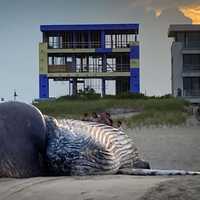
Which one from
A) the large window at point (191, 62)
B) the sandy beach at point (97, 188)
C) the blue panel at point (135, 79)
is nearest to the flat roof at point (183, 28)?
the large window at point (191, 62)

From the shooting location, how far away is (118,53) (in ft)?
236

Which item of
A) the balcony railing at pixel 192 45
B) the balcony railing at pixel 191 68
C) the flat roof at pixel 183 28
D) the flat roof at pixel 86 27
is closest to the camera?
the flat roof at pixel 86 27

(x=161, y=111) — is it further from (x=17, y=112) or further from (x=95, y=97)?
(x=17, y=112)

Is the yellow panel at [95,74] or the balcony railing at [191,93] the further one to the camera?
the balcony railing at [191,93]

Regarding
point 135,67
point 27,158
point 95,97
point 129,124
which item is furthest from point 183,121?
point 27,158

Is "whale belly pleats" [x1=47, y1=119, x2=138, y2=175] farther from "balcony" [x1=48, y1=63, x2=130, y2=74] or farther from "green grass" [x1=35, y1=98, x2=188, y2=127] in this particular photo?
"balcony" [x1=48, y1=63, x2=130, y2=74]

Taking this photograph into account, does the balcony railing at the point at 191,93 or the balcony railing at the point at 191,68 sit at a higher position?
the balcony railing at the point at 191,68

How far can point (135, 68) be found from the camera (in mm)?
70812

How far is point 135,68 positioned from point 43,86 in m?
10.5

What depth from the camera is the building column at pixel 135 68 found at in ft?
231

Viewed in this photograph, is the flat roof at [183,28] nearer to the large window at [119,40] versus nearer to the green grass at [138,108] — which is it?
the large window at [119,40]

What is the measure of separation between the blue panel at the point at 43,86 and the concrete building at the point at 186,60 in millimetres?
14182

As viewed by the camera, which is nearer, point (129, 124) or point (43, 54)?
point (129, 124)

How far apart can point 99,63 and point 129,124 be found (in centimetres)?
3221
